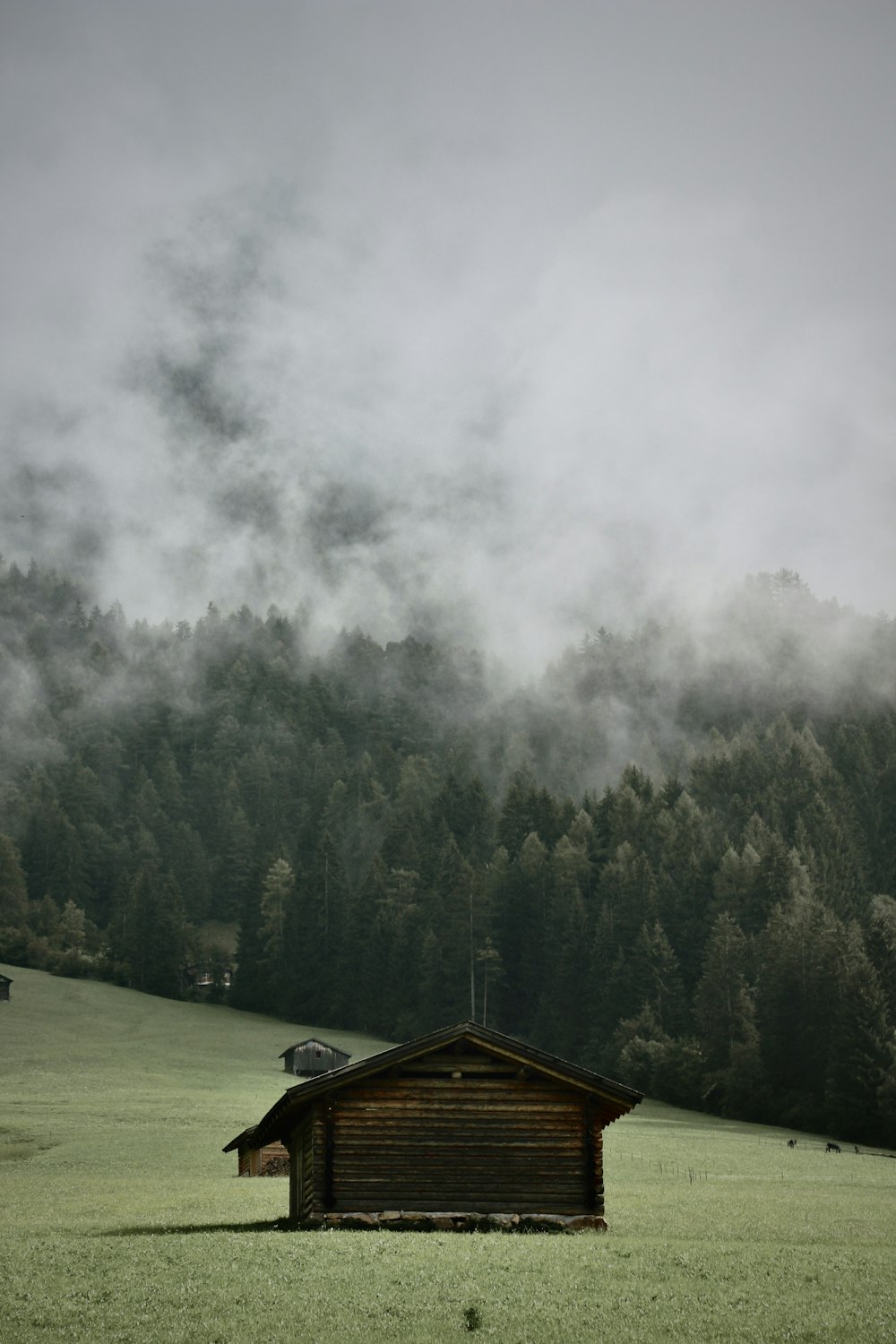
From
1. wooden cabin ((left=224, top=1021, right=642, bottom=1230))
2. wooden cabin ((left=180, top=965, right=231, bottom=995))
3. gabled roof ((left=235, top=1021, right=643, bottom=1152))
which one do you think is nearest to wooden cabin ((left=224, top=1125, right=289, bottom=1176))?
wooden cabin ((left=224, top=1021, right=642, bottom=1230))

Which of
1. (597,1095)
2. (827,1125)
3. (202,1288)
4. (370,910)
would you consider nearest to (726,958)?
(827,1125)

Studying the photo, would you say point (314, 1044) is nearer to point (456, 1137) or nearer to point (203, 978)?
point (203, 978)

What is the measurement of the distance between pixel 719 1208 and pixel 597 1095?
37.3 feet

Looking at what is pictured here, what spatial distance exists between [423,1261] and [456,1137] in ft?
21.7

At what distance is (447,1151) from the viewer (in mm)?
31094

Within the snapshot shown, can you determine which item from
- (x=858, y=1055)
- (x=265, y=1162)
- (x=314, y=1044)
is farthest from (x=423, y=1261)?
(x=314, y=1044)

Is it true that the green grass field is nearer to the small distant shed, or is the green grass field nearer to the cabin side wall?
the cabin side wall

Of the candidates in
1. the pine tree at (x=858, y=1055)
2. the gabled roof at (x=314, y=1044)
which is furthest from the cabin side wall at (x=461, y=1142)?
the gabled roof at (x=314, y=1044)

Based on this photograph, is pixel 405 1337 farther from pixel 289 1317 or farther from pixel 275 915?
pixel 275 915

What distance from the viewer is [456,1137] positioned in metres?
31.2

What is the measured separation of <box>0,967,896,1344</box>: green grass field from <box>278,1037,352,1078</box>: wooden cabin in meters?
49.7

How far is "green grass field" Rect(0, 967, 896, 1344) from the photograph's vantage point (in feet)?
65.4

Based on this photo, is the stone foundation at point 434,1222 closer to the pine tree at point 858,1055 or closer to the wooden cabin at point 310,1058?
the pine tree at point 858,1055

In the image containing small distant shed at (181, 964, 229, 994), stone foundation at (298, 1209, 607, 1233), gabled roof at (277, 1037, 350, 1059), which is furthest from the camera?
small distant shed at (181, 964, 229, 994)
